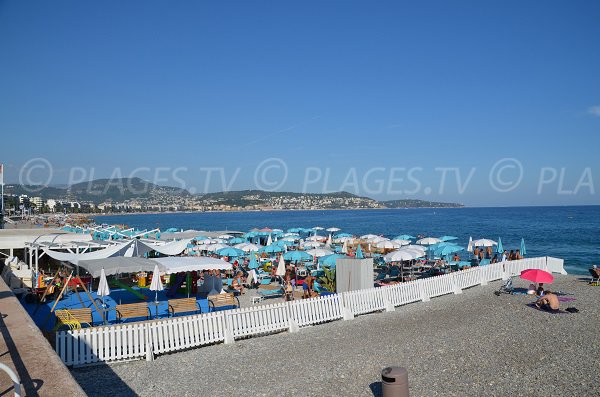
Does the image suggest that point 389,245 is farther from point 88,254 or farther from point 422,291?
point 88,254

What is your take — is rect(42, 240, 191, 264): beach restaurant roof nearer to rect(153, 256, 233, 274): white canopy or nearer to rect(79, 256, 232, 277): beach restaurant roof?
rect(79, 256, 232, 277): beach restaurant roof

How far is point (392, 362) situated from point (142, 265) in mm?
7786

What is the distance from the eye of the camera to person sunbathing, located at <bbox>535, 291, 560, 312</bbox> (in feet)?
43.3

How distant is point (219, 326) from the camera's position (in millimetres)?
10648

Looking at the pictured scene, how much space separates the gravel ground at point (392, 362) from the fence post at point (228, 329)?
24 cm

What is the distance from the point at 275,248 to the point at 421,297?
1222cm

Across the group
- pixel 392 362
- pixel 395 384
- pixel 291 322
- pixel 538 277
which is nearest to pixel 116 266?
pixel 291 322

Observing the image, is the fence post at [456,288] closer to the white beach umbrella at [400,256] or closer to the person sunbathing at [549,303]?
the white beach umbrella at [400,256]

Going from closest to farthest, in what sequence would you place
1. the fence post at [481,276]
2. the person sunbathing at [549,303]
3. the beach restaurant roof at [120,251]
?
the person sunbathing at [549,303] < the beach restaurant roof at [120,251] < the fence post at [481,276]

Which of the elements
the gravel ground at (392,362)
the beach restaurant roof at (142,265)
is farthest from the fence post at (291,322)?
the beach restaurant roof at (142,265)

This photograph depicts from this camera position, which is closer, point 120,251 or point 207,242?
point 120,251

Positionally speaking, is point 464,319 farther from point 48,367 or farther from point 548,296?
point 48,367

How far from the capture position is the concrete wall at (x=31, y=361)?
5.09m

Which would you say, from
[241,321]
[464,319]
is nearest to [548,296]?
[464,319]
